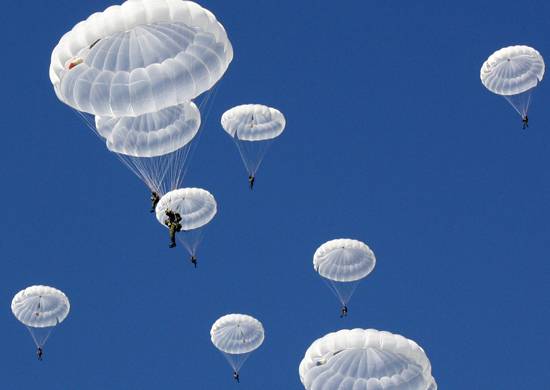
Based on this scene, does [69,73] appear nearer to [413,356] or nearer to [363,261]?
[413,356]

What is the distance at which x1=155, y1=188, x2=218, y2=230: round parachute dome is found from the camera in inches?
2051

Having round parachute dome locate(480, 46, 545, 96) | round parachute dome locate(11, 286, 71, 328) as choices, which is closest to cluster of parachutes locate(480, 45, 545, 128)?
round parachute dome locate(480, 46, 545, 96)

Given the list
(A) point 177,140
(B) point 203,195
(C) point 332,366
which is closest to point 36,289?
(B) point 203,195

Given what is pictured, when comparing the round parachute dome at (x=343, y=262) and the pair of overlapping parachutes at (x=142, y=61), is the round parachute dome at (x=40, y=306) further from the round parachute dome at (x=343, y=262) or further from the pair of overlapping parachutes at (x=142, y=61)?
the pair of overlapping parachutes at (x=142, y=61)

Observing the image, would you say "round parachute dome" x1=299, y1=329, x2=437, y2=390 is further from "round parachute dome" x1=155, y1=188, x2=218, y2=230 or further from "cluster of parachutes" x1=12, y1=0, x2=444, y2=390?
"round parachute dome" x1=155, y1=188, x2=218, y2=230

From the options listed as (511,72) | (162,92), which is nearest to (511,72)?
(511,72)

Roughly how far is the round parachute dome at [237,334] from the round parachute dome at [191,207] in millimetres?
5070

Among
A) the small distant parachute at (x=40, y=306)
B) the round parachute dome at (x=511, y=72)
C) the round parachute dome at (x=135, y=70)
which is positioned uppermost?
the round parachute dome at (x=511, y=72)

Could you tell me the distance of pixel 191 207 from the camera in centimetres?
5319

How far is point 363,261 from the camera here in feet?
178

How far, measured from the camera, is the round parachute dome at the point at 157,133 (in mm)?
45750

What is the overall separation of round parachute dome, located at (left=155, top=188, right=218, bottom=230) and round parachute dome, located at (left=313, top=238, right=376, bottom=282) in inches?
202

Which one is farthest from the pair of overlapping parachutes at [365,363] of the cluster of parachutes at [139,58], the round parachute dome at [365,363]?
the cluster of parachutes at [139,58]

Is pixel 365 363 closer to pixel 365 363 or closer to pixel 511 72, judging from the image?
pixel 365 363
